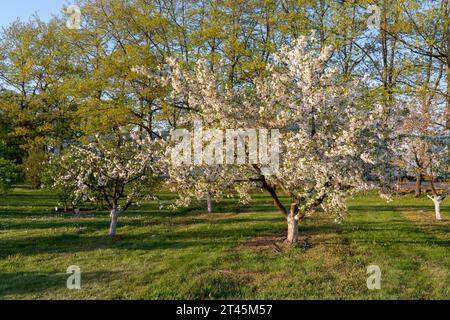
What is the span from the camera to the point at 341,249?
12.3 m

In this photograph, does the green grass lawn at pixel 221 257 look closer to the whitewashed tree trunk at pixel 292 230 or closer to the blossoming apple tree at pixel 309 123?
the whitewashed tree trunk at pixel 292 230

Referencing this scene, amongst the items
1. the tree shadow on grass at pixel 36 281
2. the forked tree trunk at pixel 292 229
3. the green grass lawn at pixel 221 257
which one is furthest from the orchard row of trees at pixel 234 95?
the tree shadow on grass at pixel 36 281

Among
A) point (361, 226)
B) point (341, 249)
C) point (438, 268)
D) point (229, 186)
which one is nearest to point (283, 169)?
point (229, 186)

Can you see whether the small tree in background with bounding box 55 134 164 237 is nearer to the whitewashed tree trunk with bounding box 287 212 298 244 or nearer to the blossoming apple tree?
the blossoming apple tree

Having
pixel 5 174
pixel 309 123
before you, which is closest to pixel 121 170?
pixel 309 123

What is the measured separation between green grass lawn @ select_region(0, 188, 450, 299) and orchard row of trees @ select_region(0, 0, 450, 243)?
1.53m

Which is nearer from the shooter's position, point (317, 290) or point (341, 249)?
point (317, 290)

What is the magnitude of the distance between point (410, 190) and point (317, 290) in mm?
31245

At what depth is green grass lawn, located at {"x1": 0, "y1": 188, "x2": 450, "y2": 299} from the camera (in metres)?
8.52

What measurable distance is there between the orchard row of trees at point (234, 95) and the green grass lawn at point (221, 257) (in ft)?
5.01

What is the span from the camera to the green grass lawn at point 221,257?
8516mm

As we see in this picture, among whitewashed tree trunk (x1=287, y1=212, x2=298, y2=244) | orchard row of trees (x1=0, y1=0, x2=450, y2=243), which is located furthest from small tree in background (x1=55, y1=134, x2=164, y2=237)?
whitewashed tree trunk (x1=287, y1=212, x2=298, y2=244)
